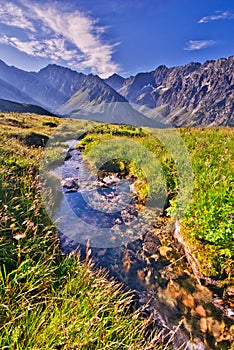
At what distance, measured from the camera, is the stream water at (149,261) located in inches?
220

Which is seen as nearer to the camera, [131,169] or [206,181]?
[206,181]

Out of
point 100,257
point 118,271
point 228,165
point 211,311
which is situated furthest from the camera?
point 228,165

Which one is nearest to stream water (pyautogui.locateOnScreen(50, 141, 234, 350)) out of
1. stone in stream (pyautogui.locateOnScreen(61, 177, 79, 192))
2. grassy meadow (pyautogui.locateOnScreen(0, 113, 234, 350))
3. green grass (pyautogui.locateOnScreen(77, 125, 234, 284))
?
stone in stream (pyautogui.locateOnScreen(61, 177, 79, 192))

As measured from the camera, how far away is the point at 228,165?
356 inches

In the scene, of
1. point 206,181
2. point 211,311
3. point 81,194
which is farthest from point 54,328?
point 81,194

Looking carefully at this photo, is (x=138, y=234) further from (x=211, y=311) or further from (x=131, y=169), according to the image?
(x=131, y=169)

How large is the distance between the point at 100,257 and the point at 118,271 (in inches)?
34.2

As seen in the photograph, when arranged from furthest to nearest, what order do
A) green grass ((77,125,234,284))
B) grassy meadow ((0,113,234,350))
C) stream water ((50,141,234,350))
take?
1. green grass ((77,125,234,284))
2. stream water ((50,141,234,350))
3. grassy meadow ((0,113,234,350))

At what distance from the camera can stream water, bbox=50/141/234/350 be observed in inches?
220

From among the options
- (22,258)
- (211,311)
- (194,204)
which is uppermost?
(194,204)

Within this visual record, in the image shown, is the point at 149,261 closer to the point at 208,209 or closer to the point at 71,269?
the point at 208,209

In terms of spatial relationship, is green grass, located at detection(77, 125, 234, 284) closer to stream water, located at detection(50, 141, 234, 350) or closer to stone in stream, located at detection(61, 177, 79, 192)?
stream water, located at detection(50, 141, 234, 350)

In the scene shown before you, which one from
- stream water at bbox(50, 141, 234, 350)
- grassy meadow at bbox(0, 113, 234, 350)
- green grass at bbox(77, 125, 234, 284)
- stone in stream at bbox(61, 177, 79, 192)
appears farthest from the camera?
stone in stream at bbox(61, 177, 79, 192)

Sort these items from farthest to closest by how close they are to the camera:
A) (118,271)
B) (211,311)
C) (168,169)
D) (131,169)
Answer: (131,169), (168,169), (118,271), (211,311)
